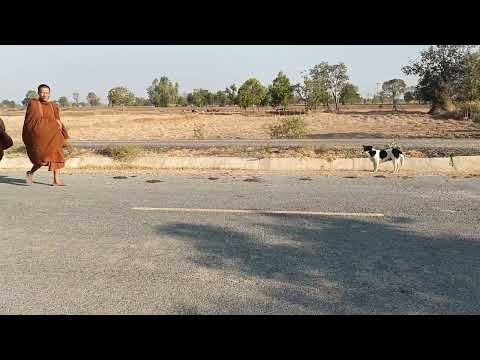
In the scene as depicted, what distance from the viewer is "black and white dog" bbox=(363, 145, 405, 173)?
9156mm

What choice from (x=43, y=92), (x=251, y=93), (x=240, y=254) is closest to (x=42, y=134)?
(x=43, y=92)

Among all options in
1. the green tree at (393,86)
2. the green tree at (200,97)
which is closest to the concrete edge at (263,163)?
the green tree at (200,97)

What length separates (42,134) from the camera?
24.3 feet

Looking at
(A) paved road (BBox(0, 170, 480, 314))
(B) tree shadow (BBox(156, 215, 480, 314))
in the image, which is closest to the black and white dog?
(A) paved road (BBox(0, 170, 480, 314))

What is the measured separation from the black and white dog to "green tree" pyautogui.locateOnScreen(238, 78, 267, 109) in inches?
2033

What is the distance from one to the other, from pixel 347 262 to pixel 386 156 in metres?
6.56

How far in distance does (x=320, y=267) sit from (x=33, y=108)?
274 inches

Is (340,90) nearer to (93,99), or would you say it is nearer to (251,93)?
(251,93)

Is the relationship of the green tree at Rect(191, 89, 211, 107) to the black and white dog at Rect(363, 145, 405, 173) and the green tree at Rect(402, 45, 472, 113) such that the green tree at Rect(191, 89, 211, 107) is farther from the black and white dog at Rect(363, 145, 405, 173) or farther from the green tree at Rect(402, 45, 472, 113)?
the black and white dog at Rect(363, 145, 405, 173)

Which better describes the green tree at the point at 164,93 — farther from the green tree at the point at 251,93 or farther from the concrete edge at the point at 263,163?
the concrete edge at the point at 263,163

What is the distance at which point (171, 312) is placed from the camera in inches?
102

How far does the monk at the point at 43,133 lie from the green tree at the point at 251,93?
53.4 m

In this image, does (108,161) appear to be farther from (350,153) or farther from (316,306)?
(316,306)

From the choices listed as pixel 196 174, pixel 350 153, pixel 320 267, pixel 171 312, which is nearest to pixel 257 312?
pixel 171 312
